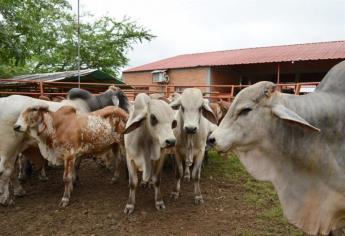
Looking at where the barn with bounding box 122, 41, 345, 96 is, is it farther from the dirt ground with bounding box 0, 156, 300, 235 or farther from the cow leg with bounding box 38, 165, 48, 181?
the dirt ground with bounding box 0, 156, 300, 235

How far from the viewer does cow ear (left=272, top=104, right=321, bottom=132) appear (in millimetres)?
2412

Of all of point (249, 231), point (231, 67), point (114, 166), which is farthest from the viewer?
point (231, 67)

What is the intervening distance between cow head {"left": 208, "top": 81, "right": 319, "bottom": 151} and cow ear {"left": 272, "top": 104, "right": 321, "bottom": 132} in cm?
3

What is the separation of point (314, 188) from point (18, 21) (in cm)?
1041

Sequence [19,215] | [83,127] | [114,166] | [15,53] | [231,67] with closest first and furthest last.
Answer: [19,215]
[83,127]
[114,166]
[15,53]
[231,67]

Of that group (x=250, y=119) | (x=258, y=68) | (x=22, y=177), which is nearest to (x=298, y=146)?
(x=250, y=119)

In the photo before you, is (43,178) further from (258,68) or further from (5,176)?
(258,68)

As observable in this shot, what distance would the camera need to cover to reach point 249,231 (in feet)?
12.9

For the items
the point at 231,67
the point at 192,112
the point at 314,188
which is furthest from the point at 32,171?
the point at 231,67

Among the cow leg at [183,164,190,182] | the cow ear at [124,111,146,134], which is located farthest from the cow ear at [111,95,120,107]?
the cow ear at [124,111,146,134]

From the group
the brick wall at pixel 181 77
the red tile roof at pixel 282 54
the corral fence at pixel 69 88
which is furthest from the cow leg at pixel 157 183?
the red tile roof at pixel 282 54

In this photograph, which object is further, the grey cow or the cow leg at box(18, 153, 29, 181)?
the cow leg at box(18, 153, 29, 181)

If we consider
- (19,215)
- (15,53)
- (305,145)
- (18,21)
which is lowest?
(19,215)

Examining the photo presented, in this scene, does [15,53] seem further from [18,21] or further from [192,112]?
[192,112]
